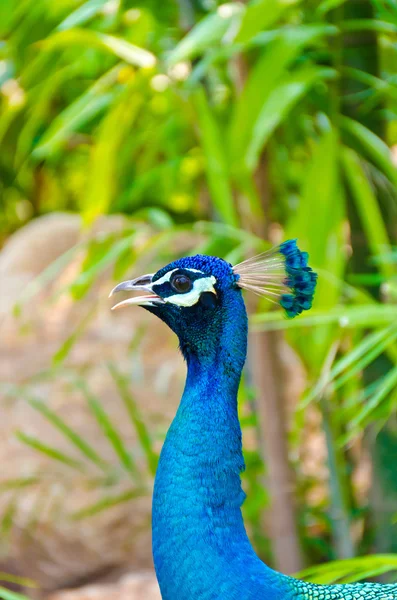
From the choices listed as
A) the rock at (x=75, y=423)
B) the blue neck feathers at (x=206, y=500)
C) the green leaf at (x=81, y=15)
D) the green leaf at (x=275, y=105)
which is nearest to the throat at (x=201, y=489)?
the blue neck feathers at (x=206, y=500)

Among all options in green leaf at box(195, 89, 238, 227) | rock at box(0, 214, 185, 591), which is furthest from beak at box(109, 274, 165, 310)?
rock at box(0, 214, 185, 591)

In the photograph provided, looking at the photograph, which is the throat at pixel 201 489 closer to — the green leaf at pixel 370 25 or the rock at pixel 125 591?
the green leaf at pixel 370 25

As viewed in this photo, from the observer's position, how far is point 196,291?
66cm

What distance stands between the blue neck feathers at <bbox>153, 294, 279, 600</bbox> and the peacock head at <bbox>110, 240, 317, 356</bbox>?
2 cm

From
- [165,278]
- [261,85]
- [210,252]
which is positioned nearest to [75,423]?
[210,252]

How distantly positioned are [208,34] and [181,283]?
1.12 feet

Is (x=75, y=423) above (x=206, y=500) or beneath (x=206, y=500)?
above

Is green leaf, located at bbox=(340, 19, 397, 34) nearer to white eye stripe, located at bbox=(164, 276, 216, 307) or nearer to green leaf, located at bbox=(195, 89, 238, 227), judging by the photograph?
green leaf, located at bbox=(195, 89, 238, 227)

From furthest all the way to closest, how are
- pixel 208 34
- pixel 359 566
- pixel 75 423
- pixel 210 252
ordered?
pixel 75 423 < pixel 210 252 < pixel 208 34 < pixel 359 566

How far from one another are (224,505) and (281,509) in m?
0.55

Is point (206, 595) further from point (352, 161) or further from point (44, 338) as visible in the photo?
point (44, 338)

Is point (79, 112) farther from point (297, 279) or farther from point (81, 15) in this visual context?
point (297, 279)

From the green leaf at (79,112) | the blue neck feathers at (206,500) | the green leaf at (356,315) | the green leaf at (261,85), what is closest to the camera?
the blue neck feathers at (206,500)

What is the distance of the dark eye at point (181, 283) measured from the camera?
659 mm
